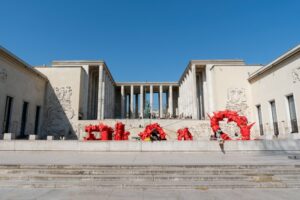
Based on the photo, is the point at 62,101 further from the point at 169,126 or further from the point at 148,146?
the point at 148,146

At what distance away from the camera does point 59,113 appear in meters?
19.6

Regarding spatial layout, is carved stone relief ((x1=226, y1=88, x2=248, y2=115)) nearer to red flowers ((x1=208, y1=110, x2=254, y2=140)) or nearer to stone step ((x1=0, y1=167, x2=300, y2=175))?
red flowers ((x1=208, y1=110, x2=254, y2=140))

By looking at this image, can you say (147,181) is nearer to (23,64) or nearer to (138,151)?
(138,151)

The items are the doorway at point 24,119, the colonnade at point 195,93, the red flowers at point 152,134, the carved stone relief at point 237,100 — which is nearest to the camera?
the red flowers at point 152,134

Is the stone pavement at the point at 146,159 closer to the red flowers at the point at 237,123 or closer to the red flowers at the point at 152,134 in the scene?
the red flowers at the point at 237,123

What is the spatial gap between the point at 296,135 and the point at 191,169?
12.8m

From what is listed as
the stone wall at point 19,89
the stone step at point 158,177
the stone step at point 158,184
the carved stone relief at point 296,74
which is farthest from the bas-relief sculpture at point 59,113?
the carved stone relief at point 296,74

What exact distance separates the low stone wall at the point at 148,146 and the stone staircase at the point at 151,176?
4237 millimetres

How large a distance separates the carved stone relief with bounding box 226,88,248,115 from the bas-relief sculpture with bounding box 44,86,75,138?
16026 mm

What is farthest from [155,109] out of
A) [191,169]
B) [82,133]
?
[191,169]

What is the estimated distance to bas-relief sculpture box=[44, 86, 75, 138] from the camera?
19.2 metres

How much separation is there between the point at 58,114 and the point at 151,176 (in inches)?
680

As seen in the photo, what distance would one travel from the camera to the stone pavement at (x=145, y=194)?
3.79m

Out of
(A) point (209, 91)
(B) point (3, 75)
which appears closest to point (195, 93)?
(A) point (209, 91)
